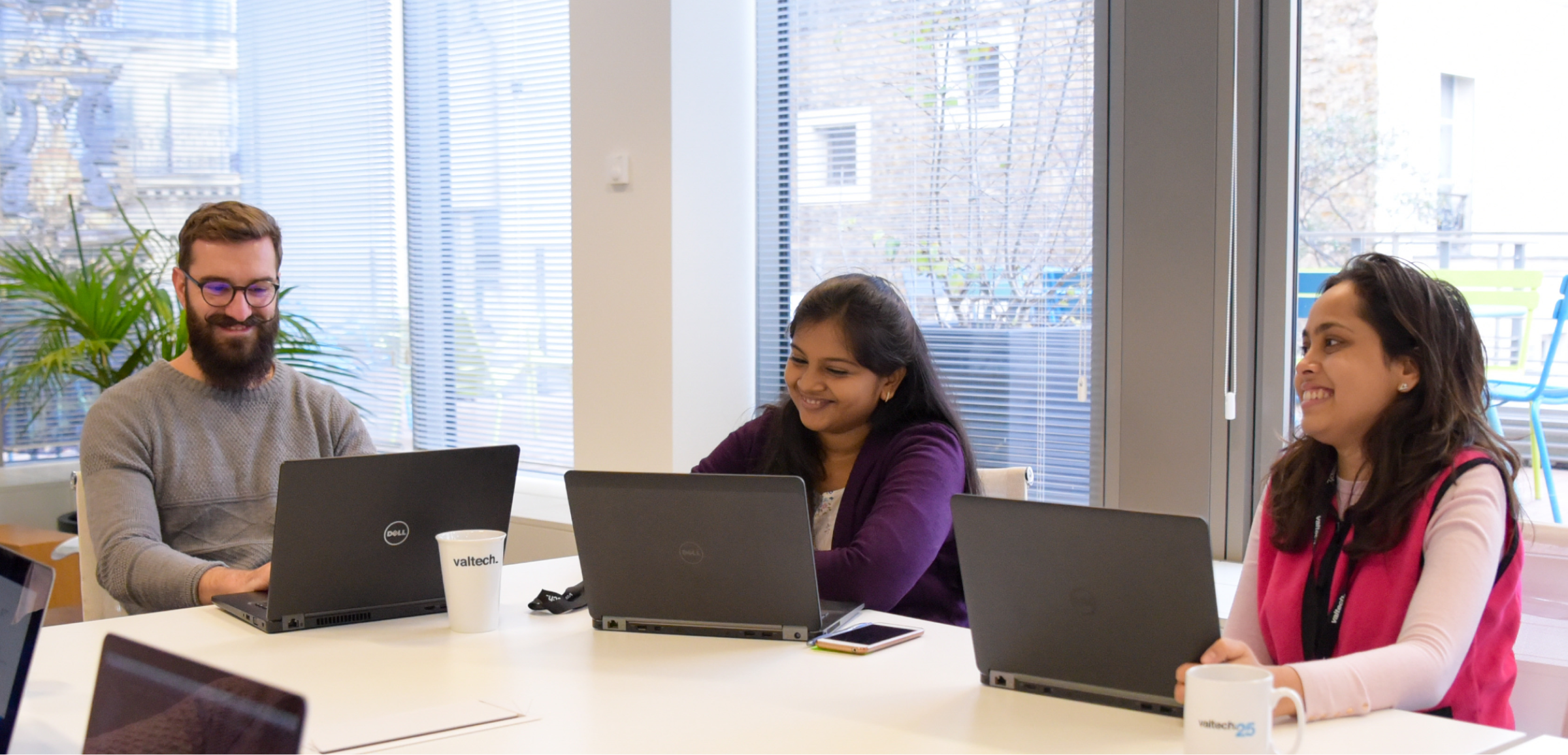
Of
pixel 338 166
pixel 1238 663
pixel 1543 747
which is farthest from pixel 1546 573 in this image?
pixel 338 166

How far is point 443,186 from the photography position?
4.52 m

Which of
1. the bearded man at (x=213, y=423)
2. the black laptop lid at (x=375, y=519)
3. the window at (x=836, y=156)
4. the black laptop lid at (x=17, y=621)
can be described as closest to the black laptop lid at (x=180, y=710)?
the black laptop lid at (x=17, y=621)

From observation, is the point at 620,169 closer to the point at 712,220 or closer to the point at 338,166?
the point at 712,220

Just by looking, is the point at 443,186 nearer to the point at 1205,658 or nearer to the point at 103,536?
the point at 103,536

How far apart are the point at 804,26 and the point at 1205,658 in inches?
106

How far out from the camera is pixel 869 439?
239cm

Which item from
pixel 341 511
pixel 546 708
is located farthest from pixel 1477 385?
pixel 341 511

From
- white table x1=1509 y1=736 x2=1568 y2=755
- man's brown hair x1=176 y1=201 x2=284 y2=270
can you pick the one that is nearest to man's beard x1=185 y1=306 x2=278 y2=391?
man's brown hair x1=176 y1=201 x2=284 y2=270

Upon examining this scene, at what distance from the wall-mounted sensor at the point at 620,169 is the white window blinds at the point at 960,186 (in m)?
0.43

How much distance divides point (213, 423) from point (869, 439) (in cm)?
126

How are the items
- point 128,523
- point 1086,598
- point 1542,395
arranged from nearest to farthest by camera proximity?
point 1086,598
point 128,523
point 1542,395

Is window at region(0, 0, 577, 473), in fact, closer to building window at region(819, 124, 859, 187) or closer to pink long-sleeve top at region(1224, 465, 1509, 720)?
building window at region(819, 124, 859, 187)

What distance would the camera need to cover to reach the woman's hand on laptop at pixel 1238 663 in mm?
1367

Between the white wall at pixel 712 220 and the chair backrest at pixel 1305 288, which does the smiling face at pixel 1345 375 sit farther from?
the white wall at pixel 712 220
